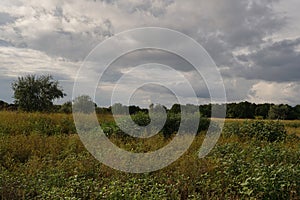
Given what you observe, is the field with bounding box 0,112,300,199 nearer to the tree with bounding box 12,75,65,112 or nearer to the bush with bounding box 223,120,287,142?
the bush with bounding box 223,120,287,142

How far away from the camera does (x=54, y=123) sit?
1430cm

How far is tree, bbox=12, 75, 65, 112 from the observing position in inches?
1080

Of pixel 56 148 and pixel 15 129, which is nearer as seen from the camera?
pixel 56 148

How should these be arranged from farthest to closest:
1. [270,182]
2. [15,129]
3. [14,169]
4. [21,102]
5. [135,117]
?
[21,102] → [135,117] → [15,129] → [14,169] → [270,182]

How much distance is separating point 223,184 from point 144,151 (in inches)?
126

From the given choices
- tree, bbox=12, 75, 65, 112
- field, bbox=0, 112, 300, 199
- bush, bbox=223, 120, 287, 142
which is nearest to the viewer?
field, bbox=0, 112, 300, 199

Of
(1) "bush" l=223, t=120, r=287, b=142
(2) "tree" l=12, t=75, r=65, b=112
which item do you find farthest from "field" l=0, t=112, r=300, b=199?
(2) "tree" l=12, t=75, r=65, b=112

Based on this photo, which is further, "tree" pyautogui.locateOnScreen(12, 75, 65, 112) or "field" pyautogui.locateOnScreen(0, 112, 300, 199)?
"tree" pyautogui.locateOnScreen(12, 75, 65, 112)

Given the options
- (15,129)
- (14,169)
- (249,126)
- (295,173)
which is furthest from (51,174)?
(249,126)

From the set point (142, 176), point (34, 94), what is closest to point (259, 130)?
point (142, 176)

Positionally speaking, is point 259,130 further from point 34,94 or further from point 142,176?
point 34,94

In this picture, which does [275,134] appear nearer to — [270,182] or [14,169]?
[270,182]

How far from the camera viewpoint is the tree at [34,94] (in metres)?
A: 27.4

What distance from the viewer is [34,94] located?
1096 inches
